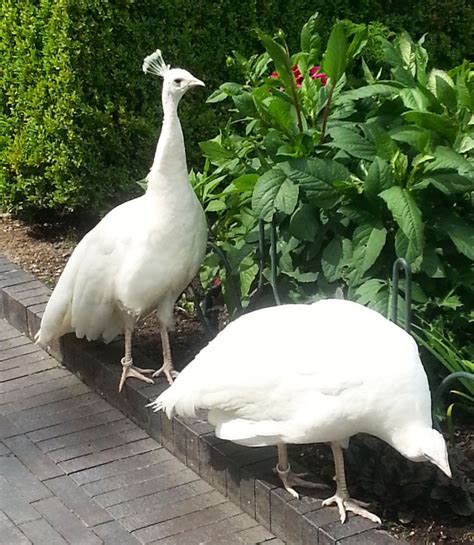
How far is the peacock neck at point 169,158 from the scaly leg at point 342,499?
133 cm

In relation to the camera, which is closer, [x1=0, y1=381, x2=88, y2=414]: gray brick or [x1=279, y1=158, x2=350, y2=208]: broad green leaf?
[x1=279, y1=158, x2=350, y2=208]: broad green leaf

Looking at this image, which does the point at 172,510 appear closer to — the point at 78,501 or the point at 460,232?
the point at 78,501

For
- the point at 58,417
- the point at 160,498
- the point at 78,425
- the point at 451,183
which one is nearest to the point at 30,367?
the point at 58,417

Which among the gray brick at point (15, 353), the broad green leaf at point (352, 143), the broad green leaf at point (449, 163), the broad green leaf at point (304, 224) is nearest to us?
the broad green leaf at point (449, 163)

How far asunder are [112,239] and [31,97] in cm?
219

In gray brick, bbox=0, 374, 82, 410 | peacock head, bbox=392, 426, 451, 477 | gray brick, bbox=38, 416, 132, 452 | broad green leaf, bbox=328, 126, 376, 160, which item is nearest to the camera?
peacock head, bbox=392, 426, 451, 477

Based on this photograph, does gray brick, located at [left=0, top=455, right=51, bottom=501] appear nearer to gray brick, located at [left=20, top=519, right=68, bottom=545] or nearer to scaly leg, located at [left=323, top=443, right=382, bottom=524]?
gray brick, located at [left=20, top=519, right=68, bottom=545]

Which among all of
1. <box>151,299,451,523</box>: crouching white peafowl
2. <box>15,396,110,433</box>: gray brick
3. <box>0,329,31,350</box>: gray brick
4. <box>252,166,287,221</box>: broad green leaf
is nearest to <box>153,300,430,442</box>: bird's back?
<box>151,299,451,523</box>: crouching white peafowl

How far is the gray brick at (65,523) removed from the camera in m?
3.93

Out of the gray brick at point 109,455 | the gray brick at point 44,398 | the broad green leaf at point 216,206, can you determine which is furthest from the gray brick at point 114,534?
the broad green leaf at point 216,206

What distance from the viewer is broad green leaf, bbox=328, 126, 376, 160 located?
14.0 feet

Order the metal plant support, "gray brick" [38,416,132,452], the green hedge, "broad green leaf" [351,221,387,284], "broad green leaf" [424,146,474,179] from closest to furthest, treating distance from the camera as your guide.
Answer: the metal plant support → "broad green leaf" [424,146,474,179] → "broad green leaf" [351,221,387,284] → "gray brick" [38,416,132,452] → the green hedge

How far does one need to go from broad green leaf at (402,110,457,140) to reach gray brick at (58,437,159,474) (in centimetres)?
173

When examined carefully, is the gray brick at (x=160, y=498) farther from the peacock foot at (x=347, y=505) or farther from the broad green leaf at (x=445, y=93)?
the broad green leaf at (x=445, y=93)
